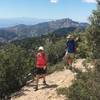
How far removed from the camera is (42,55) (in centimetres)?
1689

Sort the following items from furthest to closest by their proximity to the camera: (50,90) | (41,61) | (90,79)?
1. (50,90)
2. (41,61)
3. (90,79)

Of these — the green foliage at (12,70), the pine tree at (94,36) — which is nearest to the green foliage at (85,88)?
the pine tree at (94,36)

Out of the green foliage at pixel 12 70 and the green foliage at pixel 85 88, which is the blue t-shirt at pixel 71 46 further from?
the green foliage at pixel 85 88

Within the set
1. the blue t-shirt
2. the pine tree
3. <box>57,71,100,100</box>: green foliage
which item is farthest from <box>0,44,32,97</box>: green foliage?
<box>57,71,100,100</box>: green foliage

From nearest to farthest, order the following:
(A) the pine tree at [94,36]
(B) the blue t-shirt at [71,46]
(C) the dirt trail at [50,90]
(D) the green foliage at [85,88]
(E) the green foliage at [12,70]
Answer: (D) the green foliage at [85,88] → (A) the pine tree at [94,36] → (C) the dirt trail at [50,90] → (B) the blue t-shirt at [71,46] → (E) the green foliage at [12,70]

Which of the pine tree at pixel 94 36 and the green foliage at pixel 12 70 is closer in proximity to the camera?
the pine tree at pixel 94 36

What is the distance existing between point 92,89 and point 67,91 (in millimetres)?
829

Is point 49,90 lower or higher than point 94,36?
lower

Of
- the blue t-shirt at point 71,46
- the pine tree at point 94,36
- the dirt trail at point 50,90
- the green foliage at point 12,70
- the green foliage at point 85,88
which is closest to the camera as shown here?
the green foliage at point 85,88

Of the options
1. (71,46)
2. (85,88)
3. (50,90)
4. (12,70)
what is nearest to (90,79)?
(85,88)

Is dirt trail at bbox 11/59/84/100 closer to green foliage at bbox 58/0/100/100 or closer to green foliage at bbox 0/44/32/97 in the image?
green foliage at bbox 0/44/32/97

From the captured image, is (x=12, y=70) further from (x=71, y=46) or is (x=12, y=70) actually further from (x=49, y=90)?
(x=49, y=90)

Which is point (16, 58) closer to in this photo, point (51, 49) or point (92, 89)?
point (92, 89)

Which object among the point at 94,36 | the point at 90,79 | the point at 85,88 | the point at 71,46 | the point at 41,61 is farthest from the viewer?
the point at 71,46
